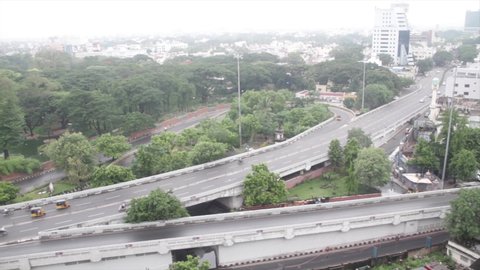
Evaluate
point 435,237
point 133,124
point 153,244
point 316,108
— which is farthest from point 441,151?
point 133,124

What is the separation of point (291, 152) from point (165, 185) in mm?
16432

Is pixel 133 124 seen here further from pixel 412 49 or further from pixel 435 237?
pixel 412 49

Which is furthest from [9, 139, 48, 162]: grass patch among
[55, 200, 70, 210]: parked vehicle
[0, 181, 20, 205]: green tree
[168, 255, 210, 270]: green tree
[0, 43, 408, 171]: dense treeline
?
[168, 255, 210, 270]: green tree

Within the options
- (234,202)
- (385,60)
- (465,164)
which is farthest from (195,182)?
(385,60)

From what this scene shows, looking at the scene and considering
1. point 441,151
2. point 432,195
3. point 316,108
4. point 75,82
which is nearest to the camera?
point 432,195

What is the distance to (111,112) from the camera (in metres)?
61.8

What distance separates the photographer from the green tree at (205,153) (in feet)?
150

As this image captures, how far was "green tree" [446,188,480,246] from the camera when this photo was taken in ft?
93.3

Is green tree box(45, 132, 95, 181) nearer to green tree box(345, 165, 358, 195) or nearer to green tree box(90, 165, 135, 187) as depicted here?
green tree box(90, 165, 135, 187)

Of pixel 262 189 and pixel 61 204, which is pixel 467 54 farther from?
pixel 61 204

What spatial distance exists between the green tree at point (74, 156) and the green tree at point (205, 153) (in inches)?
433

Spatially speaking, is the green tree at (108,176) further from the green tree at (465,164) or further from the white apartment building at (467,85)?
the white apartment building at (467,85)

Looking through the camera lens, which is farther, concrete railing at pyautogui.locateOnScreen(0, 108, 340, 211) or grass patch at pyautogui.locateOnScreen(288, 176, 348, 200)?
grass patch at pyautogui.locateOnScreen(288, 176, 348, 200)

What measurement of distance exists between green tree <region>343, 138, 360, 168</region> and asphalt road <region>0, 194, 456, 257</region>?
32.1 feet
